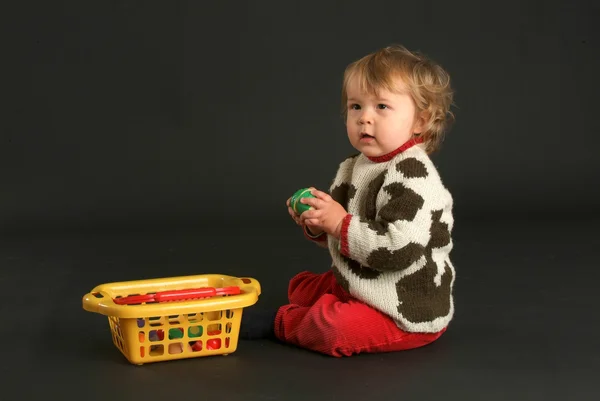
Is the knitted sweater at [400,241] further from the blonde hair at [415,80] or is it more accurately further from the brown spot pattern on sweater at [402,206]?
the blonde hair at [415,80]

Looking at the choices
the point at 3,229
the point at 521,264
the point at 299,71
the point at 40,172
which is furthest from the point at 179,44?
the point at 521,264

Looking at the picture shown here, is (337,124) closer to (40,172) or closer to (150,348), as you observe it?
(40,172)

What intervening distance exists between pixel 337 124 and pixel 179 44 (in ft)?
2.89

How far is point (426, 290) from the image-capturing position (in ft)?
8.98

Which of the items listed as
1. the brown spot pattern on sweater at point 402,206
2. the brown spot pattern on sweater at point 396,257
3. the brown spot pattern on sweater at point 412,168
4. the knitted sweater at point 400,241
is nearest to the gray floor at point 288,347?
the knitted sweater at point 400,241

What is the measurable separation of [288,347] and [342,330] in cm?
20

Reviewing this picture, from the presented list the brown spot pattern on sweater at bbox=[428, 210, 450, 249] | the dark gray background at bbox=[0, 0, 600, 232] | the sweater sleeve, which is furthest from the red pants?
the dark gray background at bbox=[0, 0, 600, 232]

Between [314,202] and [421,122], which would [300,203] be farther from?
[421,122]

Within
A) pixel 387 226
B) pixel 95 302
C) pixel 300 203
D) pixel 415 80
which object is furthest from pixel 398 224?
pixel 95 302

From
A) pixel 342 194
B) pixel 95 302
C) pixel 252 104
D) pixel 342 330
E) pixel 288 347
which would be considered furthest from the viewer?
pixel 252 104

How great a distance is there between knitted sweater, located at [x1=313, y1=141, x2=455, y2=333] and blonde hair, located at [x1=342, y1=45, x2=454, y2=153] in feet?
0.35

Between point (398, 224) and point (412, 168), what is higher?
point (412, 168)

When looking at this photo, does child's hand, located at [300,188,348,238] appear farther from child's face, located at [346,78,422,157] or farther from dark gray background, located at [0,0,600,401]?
dark gray background, located at [0,0,600,401]

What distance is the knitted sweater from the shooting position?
262cm
